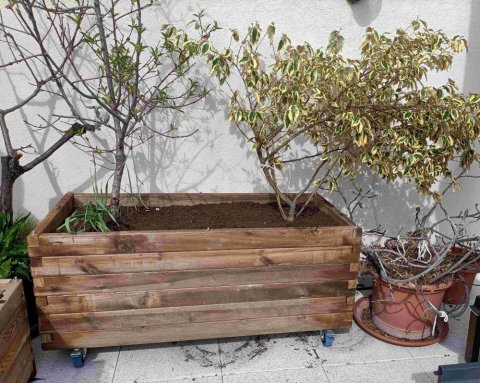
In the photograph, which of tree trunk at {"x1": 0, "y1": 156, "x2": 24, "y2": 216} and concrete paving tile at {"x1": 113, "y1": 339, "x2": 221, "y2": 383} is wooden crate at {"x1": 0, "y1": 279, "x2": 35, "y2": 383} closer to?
concrete paving tile at {"x1": 113, "y1": 339, "x2": 221, "y2": 383}

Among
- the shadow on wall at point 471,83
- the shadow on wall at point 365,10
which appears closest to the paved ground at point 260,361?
the shadow on wall at point 471,83

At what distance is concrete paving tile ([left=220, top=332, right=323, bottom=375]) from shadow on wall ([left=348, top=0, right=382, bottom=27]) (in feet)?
6.87

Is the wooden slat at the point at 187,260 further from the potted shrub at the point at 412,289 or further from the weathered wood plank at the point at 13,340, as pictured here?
the potted shrub at the point at 412,289

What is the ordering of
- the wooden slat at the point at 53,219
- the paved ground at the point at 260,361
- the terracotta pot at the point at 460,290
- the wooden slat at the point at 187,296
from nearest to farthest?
1. the wooden slat at the point at 53,219
2. the wooden slat at the point at 187,296
3. the paved ground at the point at 260,361
4. the terracotta pot at the point at 460,290

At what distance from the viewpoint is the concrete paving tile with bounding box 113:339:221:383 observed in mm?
1966

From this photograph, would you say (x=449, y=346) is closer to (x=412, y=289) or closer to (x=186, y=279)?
(x=412, y=289)

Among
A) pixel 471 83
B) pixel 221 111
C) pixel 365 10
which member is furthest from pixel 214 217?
pixel 471 83

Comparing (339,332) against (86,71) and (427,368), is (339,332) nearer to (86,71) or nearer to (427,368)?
(427,368)

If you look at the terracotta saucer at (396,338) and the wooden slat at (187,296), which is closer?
the wooden slat at (187,296)

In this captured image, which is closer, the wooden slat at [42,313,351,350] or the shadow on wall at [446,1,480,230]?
the wooden slat at [42,313,351,350]

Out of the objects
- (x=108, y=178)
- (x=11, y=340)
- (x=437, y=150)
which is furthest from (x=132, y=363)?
(x=437, y=150)

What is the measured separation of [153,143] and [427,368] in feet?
7.13

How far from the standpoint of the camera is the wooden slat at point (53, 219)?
1751mm

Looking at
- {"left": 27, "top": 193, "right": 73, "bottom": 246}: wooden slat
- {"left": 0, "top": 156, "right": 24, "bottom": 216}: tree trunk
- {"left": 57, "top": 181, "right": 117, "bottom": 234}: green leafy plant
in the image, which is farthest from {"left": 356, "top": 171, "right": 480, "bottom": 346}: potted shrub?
{"left": 0, "top": 156, "right": 24, "bottom": 216}: tree trunk
